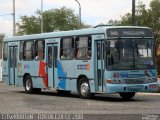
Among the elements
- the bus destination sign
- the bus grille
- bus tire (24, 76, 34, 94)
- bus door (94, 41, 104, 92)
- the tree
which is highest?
the tree

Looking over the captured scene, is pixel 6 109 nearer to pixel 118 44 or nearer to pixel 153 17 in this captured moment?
pixel 118 44

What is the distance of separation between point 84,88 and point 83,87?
0.08 meters

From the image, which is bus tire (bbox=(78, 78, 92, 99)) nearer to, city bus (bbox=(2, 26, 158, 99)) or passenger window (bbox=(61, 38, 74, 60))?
city bus (bbox=(2, 26, 158, 99))

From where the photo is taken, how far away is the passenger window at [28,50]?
28772mm

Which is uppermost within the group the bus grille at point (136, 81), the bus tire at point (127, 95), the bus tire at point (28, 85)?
the bus grille at point (136, 81)

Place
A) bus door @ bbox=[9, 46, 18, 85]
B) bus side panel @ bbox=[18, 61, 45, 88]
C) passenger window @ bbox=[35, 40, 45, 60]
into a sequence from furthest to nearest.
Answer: bus door @ bbox=[9, 46, 18, 85]
bus side panel @ bbox=[18, 61, 45, 88]
passenger window @ bbox=[35, 40, 45, 60]

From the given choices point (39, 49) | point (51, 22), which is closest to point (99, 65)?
point (39, 49)

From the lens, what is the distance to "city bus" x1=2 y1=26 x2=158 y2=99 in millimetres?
22719

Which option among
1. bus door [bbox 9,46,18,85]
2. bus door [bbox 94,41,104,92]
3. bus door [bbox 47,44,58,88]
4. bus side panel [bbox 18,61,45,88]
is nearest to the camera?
bus door [bbox 94,41,104,92]

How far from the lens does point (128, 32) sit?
2327 centimetres

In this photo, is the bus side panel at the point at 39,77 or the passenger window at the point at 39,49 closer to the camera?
the bus side panel at the point at 39,77

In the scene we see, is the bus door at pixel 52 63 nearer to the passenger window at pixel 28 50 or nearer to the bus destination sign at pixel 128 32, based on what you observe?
the passenger window at pixel 28 50

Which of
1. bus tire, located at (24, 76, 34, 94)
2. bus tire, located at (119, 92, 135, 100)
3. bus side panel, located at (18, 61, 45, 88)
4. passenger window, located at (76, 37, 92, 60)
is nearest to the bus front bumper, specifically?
bus tire, located at (119, 92, 135, 100)

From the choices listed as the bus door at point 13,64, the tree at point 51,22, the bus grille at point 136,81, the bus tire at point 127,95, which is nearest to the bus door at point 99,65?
the bus grille at point 136,81
